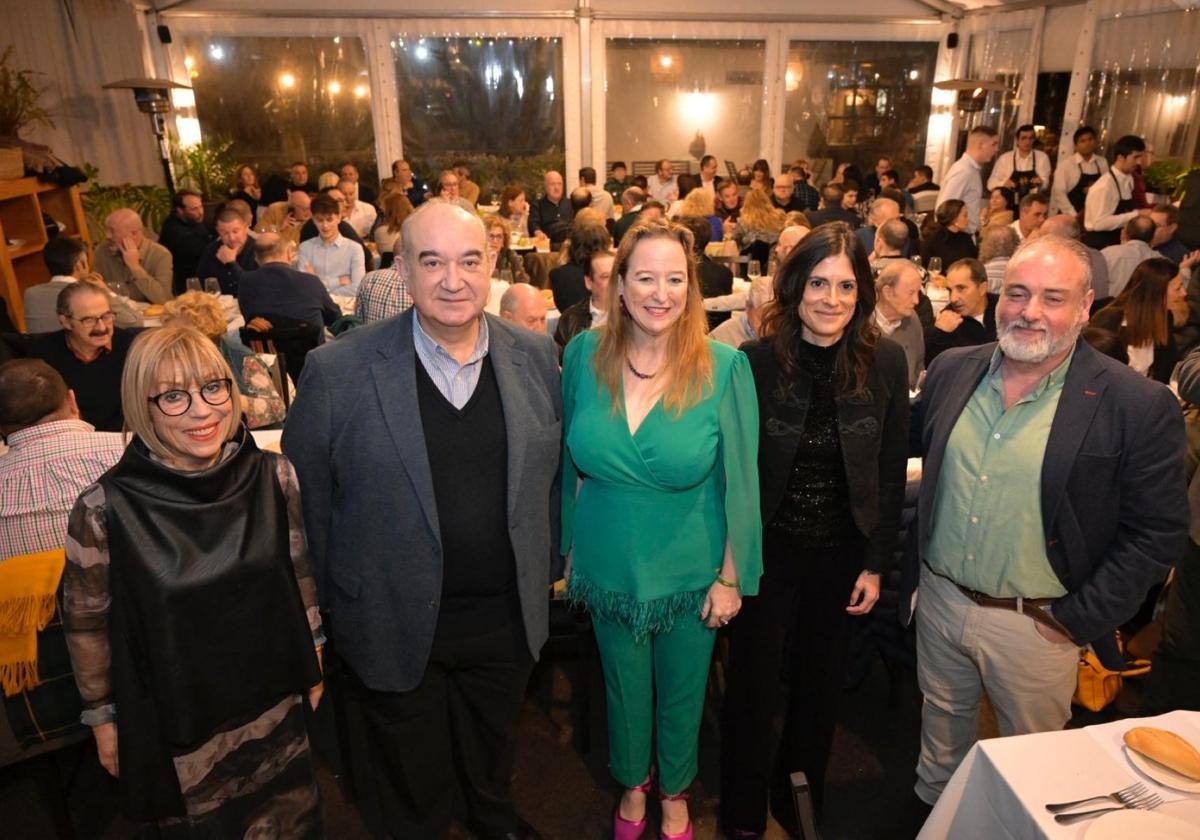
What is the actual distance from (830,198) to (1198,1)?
403 centimetres

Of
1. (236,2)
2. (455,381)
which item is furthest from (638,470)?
(236,2)

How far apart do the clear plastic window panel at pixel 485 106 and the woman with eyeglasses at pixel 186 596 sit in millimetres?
10354

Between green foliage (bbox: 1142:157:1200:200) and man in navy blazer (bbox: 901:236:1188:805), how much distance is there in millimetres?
7581

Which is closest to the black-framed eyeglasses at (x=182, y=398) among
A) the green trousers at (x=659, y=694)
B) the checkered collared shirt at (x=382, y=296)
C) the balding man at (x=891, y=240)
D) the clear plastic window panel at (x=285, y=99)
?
the green trousers at (x=659, y=694)

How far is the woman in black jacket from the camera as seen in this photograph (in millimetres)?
1913

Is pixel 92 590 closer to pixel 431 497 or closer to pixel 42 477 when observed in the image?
pixel 431 497

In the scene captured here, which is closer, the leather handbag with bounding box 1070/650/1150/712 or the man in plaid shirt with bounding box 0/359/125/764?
the man in plaid shirt with bounding box 0/359/125/764

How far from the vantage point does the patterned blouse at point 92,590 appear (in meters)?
1.55

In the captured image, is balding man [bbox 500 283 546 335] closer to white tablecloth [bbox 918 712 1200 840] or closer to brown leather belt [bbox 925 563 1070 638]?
brown leather belt [bbox 925 563 1070 638]

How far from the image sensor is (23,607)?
77.3 inches

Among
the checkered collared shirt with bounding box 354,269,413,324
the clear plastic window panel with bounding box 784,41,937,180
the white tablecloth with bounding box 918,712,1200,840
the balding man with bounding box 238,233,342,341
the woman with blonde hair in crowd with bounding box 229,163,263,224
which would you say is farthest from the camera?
the clear plastic window panel with bounding box 784,41,937,180

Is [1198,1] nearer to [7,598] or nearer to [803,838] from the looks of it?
[803,838]

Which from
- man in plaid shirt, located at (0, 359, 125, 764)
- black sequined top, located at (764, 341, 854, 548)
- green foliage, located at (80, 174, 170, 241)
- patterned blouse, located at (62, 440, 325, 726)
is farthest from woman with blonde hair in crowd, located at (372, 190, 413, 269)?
black sequined top, located at (764, 341, 854, 548)

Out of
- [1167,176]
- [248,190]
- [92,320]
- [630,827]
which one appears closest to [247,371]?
[92,320]
